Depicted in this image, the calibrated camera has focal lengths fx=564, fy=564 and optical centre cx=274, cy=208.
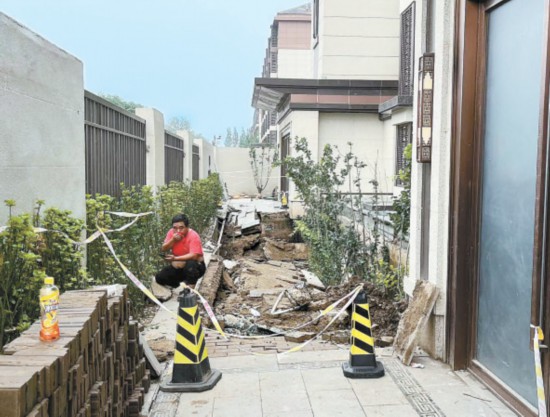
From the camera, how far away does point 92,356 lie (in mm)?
3211

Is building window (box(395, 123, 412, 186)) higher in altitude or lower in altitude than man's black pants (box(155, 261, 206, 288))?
higher

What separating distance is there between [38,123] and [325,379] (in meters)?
3.18

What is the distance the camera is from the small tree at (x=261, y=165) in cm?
2835

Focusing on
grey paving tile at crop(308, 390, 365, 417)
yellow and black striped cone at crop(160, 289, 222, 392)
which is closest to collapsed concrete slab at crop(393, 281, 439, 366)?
grey paving tile at crop(308, 390, 365, 417)

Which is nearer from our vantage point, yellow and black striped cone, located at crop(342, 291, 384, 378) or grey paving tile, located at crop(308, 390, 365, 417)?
grey paving tile, located at crop(308, 390, 365, 417)

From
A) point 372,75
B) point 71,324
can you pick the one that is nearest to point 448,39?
point 71,324

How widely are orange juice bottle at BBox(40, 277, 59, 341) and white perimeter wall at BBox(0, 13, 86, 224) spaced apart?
1.17 m

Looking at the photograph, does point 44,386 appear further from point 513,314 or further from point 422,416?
point 513,314

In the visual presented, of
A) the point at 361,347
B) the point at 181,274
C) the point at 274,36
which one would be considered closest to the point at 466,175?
the point at 361,347

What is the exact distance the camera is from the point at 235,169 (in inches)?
1182

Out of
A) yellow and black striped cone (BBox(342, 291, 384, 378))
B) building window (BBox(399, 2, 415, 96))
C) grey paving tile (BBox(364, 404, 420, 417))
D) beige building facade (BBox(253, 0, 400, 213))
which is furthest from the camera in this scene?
beige building facade (BBox(253, 0, 400, 213))

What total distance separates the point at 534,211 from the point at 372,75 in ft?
44.4

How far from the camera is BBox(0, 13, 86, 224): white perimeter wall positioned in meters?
3.98

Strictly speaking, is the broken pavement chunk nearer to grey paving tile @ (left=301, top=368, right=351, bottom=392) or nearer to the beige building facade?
grey paving tile @ (left=301, top=368, right=351, bottom=392)
